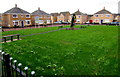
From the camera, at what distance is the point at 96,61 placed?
335 inches

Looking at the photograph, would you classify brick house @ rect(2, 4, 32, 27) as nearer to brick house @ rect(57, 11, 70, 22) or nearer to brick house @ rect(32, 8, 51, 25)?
brick house @ rect(32, 8, 51, 25)

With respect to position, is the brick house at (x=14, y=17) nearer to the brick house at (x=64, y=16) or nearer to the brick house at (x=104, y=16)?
the brick house at (x=64, y=16)

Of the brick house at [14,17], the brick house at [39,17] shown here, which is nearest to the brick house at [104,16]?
the brick house at [39,17]

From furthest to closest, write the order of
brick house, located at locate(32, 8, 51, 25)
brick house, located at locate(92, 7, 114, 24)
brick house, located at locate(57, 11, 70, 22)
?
1. brick house, located at locate(57, 11, 70, 22)
2. brick house, located at locate(92, 7, 114, 24)
3. brick house, located at locate(32, 8, 51, 25)

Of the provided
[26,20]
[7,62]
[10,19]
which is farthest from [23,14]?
[7,62]

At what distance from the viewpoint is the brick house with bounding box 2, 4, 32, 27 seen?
47.6m

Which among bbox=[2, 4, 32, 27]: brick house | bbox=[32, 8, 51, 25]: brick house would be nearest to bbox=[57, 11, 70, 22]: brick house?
bbox=[32, 8, 51, 25]: brick house

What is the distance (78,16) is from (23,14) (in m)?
35.8

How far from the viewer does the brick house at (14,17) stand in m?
47.6

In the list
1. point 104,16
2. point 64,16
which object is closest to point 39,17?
point 64,16

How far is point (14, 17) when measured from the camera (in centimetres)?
4869

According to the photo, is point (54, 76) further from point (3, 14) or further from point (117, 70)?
point (3, 14)

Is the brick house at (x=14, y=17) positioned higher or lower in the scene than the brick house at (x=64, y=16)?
lower

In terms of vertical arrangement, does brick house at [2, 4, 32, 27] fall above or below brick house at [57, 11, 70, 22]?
below
